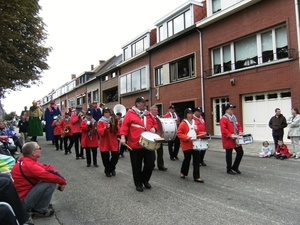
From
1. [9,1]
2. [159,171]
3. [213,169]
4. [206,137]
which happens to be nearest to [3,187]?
[206,137]

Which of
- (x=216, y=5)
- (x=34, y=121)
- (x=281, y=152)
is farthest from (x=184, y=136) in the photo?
(x=216, y=5)

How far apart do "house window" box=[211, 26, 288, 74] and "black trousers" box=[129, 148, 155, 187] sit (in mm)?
10473

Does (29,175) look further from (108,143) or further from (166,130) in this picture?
(166,130)

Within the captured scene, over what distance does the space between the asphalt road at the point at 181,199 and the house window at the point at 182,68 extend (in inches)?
487

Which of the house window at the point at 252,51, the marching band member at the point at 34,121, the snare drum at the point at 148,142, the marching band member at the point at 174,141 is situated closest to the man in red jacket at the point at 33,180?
the snare drum at the point at 148,142

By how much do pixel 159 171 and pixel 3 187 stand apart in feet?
16.7

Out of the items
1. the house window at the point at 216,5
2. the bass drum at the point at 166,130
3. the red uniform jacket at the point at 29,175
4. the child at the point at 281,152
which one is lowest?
the child at the point at 281,152

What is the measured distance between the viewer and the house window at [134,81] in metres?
25.4

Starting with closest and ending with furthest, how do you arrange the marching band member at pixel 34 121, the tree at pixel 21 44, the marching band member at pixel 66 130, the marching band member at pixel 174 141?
the marching band member at pixel 174 141, the marching band member at pixel 66 130, the marching band member at pixel 34 121, the tree at pixel 21 44

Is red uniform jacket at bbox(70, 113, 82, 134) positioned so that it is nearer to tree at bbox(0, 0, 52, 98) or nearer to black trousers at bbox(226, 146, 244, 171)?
black trousers at bbox(226, 146, 244, 171)

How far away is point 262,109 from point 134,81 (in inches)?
607

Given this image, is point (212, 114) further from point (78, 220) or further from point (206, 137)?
point (78, 220)

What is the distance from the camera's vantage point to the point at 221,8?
648 inches

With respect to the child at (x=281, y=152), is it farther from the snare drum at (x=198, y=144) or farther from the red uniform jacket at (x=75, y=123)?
the red uniform jacket at (x=75, y=123)
